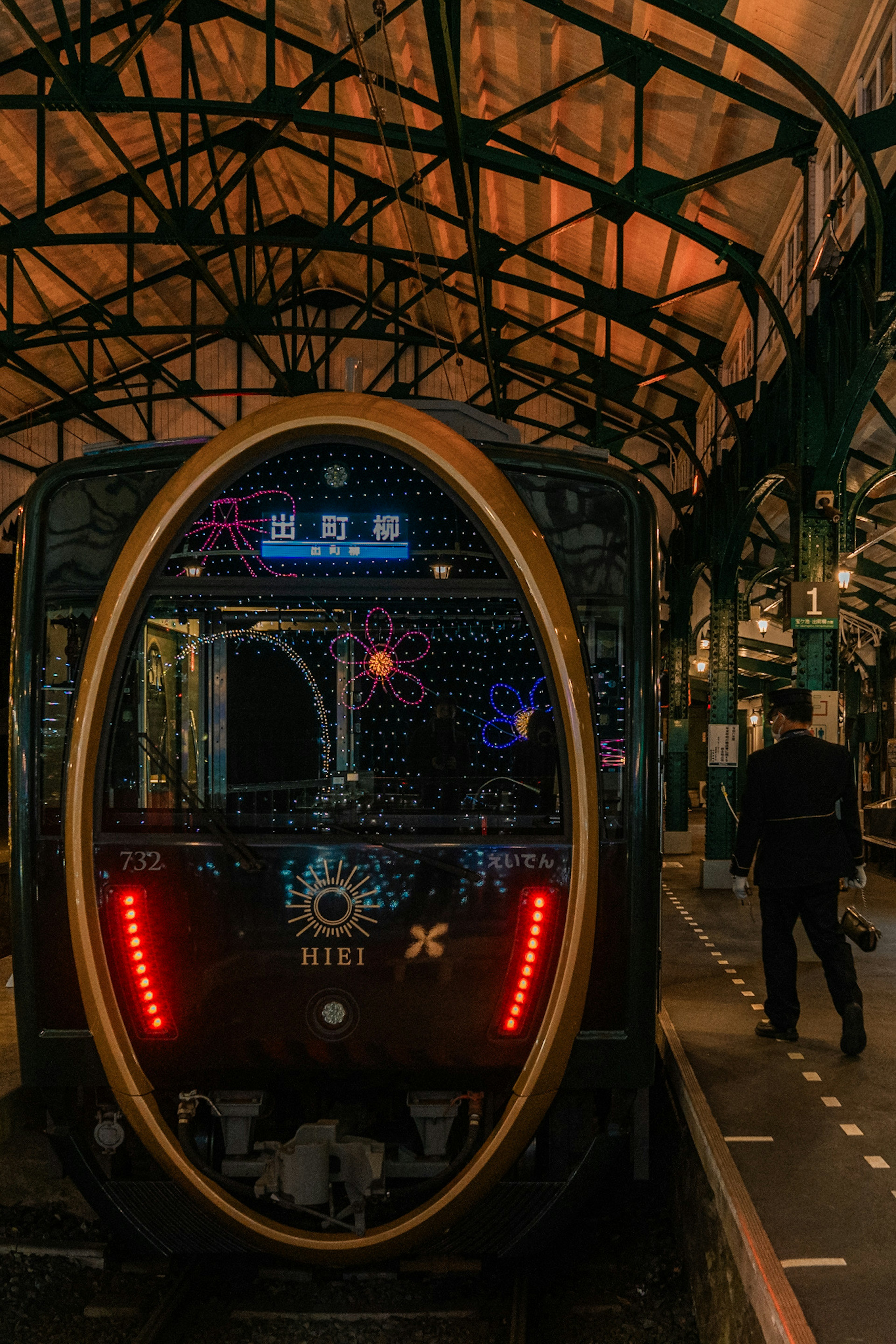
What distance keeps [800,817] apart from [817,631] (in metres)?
4.24

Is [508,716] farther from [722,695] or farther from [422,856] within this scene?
[722,695]

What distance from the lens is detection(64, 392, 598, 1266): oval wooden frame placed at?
411cm

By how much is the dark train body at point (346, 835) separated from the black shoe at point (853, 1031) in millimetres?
2614

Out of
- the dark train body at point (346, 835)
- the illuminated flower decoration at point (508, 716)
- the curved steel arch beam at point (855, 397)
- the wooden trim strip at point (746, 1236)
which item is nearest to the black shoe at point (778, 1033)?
the wooden trim strip at point (746, 1236)

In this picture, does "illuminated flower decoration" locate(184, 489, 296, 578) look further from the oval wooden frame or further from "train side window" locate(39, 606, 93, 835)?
"train side window" locate(39, 606, 93, 835)

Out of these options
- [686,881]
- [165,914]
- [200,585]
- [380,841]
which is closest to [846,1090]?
[380,841]

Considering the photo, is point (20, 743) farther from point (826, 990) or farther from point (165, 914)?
point (826, 990)

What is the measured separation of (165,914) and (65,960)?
0.37 m

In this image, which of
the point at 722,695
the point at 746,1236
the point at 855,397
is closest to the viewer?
the point at 746,1236

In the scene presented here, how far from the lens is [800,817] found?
642cm

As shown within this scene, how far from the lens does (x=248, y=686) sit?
4477 mm

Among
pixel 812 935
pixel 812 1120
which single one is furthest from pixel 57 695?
pixel 812 935

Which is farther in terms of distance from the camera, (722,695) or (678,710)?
(678,710)

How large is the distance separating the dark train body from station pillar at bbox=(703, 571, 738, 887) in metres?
11.0
